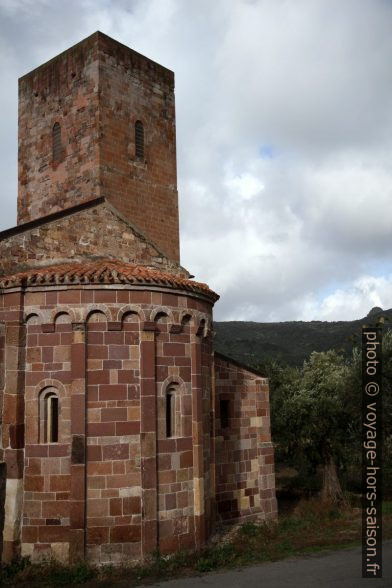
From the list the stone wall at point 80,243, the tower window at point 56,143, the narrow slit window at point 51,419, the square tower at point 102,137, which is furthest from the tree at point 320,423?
→ the tower window at point 56,143

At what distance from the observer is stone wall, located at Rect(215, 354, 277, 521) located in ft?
51.8

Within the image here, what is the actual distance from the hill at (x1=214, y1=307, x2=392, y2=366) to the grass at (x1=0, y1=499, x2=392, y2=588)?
40.6m

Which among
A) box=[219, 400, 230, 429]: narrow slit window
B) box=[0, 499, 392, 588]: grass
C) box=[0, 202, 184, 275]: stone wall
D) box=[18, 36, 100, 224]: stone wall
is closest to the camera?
box=[0, 499, 392, 588]: grass

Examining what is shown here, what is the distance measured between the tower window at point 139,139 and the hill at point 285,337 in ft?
128

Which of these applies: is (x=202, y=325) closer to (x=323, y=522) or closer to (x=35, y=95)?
(x=323, y=522)

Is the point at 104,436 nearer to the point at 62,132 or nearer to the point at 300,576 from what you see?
the point at 300,576

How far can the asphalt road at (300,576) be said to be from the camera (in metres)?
10.8

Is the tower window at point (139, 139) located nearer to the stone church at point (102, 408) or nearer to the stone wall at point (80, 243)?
the stone wall at point (80, 243)

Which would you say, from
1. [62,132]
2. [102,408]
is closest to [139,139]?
[62,132]

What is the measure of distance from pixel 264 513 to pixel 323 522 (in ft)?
6.01

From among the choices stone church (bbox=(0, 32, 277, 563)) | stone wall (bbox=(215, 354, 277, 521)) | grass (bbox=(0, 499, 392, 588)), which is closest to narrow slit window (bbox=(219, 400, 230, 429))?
stone wall (bbox=(215, 354, 277, 521))

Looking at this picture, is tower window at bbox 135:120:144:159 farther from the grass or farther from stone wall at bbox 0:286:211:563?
the grass

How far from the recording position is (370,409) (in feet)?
64.5

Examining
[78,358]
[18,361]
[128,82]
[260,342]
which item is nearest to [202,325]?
[78,358]
